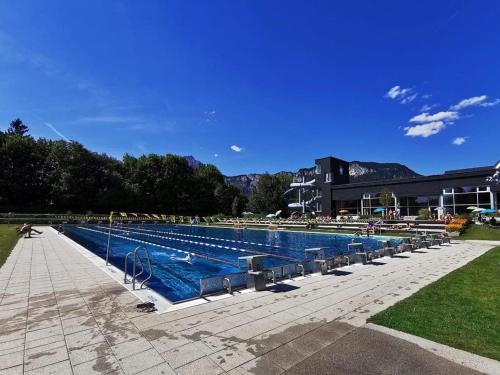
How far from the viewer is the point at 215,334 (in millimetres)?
4141

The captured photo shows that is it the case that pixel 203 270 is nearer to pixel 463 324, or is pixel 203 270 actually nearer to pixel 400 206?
pixel 463 324

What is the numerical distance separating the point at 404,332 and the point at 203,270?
886 cm

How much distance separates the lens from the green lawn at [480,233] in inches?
701

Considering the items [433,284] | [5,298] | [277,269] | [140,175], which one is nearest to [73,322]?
[5,298]

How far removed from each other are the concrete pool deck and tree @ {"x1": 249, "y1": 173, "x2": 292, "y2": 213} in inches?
2059

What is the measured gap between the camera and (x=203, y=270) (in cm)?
1191

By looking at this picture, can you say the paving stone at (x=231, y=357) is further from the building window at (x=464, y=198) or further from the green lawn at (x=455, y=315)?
the building window at (x=464, y=198)

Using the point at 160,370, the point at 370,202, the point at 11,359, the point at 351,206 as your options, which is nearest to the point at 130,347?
the point at 160,370

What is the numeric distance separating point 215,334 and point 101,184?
49654 millimetres

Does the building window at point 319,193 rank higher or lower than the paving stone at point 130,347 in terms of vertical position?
higher

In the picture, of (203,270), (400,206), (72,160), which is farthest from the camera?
(72,160)

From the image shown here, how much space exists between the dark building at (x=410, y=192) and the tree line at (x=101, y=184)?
50.6 feet

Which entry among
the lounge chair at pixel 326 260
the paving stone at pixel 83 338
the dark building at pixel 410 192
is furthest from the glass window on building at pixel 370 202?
the paving stone at pixel 83 338

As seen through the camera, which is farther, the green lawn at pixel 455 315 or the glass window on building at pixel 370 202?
the glass window on building at pixel 370 202
